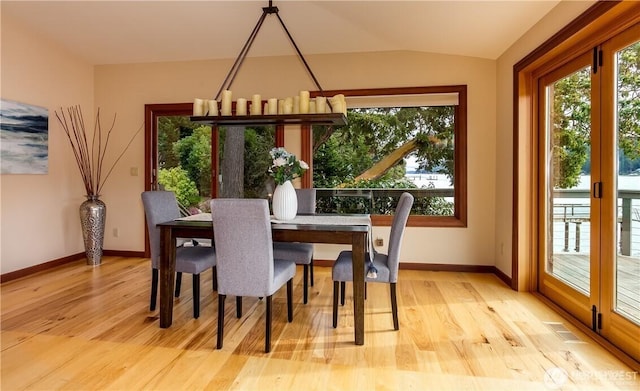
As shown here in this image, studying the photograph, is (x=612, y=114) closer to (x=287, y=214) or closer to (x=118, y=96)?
(x=287, y=214)

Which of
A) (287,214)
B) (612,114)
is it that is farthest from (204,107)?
(612,114)

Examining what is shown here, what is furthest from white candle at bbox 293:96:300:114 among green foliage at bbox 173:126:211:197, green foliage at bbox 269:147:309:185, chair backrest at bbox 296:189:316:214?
green foliage at bbox 173:126:211:197

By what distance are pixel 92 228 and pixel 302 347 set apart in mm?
3427

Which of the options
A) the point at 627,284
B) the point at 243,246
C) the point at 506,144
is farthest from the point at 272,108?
the point at 627,284

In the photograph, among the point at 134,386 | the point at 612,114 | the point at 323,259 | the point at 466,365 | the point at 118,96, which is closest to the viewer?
the point at 134,386

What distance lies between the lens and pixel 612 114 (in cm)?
229

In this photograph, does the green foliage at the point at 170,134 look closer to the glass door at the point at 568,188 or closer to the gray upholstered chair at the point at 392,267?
the gray upholstered chair at the point at 392,267

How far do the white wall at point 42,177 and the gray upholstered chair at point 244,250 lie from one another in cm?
306

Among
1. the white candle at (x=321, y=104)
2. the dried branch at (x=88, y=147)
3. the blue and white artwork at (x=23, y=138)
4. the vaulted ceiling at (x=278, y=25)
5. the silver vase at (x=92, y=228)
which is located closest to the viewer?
the white candle at (x=321, y=104)

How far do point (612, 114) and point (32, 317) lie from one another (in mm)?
4344

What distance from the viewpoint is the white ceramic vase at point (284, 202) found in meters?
2.74

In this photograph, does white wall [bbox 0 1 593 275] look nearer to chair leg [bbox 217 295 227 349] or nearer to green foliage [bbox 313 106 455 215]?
green foliage [bbox 313 106 455 215]

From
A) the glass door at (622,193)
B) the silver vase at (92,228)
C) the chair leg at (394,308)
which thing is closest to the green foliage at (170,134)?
the silver vase at (92,228)

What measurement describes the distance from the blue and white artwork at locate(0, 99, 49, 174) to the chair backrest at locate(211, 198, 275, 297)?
121 inches
